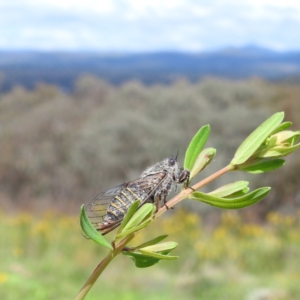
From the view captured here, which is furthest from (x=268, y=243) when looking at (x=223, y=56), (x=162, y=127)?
(x=223, y=56)

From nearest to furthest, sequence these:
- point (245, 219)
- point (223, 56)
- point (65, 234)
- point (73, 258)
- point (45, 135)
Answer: point (73, 258)
point (65, 234)
point (245, 219)
point (45, 135)
point (223, 56)

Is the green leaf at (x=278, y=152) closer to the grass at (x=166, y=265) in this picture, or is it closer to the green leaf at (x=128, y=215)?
the green leaf at (x=128, y=215)

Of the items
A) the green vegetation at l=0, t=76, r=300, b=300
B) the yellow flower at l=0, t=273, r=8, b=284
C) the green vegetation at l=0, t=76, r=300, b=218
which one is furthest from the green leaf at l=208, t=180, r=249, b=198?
the green vegetation at l=0, t=76, r=300, b=218

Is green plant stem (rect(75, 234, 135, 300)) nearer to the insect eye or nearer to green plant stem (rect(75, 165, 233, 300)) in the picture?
green plant stem (rect(75, 165, 233, 300))

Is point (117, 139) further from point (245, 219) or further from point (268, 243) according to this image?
point (268, 243)

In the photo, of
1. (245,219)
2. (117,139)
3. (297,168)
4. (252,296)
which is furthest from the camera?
(117,139)


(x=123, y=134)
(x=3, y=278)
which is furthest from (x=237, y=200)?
(x=123, y=134)

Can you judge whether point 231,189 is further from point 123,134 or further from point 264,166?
point 123,134
